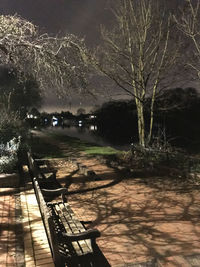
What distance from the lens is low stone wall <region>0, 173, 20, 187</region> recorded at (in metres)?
7.53

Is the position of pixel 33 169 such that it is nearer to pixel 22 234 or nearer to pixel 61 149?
pixel 22 234

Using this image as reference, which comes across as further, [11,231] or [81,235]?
[11,231]

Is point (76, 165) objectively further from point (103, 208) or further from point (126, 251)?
point (126, 251)

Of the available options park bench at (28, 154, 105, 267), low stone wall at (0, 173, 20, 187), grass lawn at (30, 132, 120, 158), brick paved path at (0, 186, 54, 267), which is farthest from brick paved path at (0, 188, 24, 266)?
grass lawn at (30, 132, 120, 158)

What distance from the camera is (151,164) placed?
36.7ft

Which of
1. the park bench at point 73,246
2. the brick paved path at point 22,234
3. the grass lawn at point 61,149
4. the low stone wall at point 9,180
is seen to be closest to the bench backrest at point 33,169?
the low stone wall at point 9,180

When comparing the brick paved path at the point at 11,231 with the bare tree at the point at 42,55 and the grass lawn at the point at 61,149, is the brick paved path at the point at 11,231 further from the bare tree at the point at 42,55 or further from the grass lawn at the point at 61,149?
the grass lawn at the point at 61,149

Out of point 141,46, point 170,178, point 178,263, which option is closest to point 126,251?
point 178,263

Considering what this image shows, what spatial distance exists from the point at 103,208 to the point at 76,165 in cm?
523

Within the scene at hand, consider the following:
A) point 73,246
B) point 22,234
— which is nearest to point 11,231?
point 22,234

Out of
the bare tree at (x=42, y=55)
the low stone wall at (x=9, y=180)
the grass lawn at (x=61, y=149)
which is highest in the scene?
the bare tree at (x=42, y=55)

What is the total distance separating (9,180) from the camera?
7.58 meters

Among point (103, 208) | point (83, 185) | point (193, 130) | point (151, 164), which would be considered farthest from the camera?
point (193, 130)

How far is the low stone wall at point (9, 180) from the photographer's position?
7531 mm
